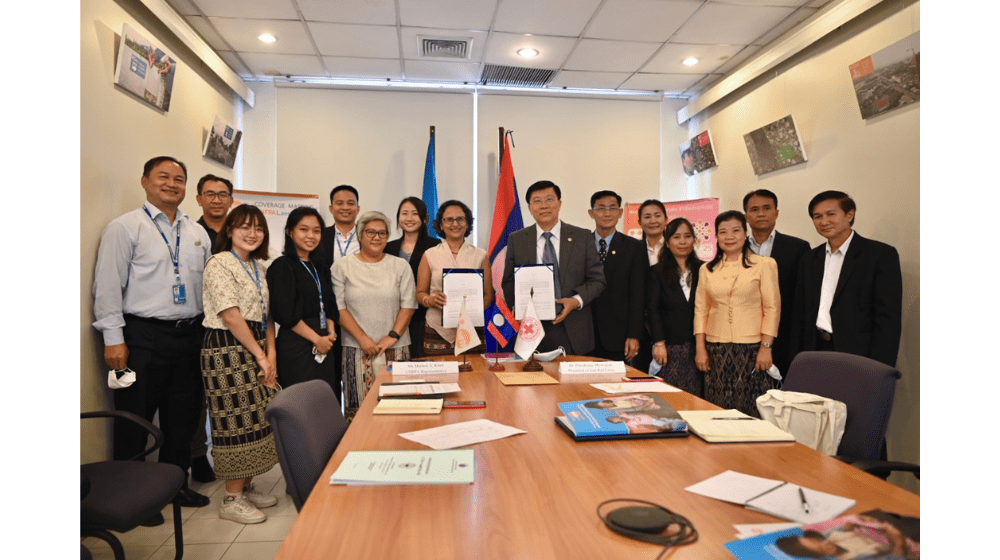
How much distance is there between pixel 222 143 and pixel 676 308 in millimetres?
4435

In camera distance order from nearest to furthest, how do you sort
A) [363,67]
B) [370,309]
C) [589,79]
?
[370,309] → [363,67] → [589,79]

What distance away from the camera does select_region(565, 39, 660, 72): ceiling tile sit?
5.06 meters

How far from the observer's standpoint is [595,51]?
206 inches

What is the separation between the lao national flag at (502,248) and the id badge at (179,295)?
68.0 inches

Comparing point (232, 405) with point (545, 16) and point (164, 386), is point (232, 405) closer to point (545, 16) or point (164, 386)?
point (164, 386)

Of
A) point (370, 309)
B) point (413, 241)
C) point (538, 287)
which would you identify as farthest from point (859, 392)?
point (413, 241)

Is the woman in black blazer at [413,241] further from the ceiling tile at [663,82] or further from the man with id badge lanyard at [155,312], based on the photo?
the ceiling tile at [663,82]

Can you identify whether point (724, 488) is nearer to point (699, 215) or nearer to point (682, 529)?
point (682, 529)

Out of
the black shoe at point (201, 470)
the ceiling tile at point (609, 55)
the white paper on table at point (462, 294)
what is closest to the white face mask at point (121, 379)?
the black shoe at point (201, 470)

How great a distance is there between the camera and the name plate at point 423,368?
2.44m

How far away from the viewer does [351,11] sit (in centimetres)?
436

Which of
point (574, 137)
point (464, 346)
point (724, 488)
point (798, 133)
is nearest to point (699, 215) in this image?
point (798, 133)
